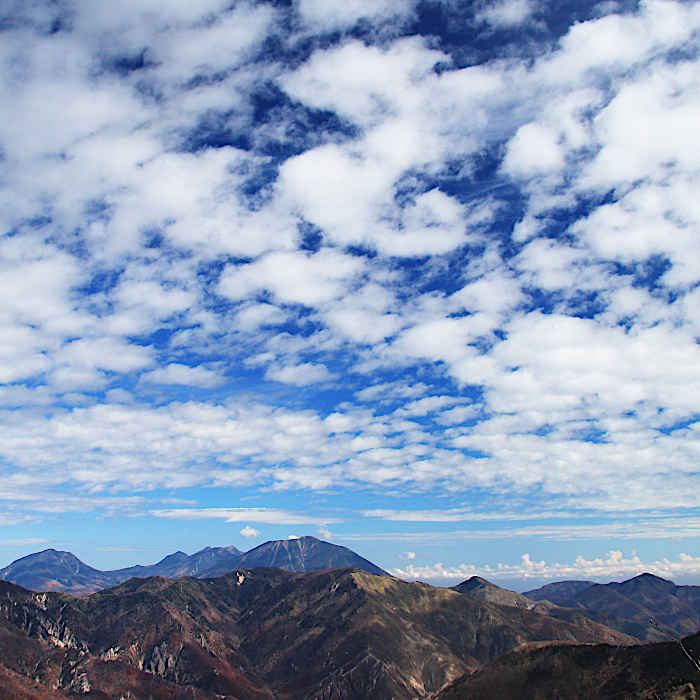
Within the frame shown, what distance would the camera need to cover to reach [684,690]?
193 m
